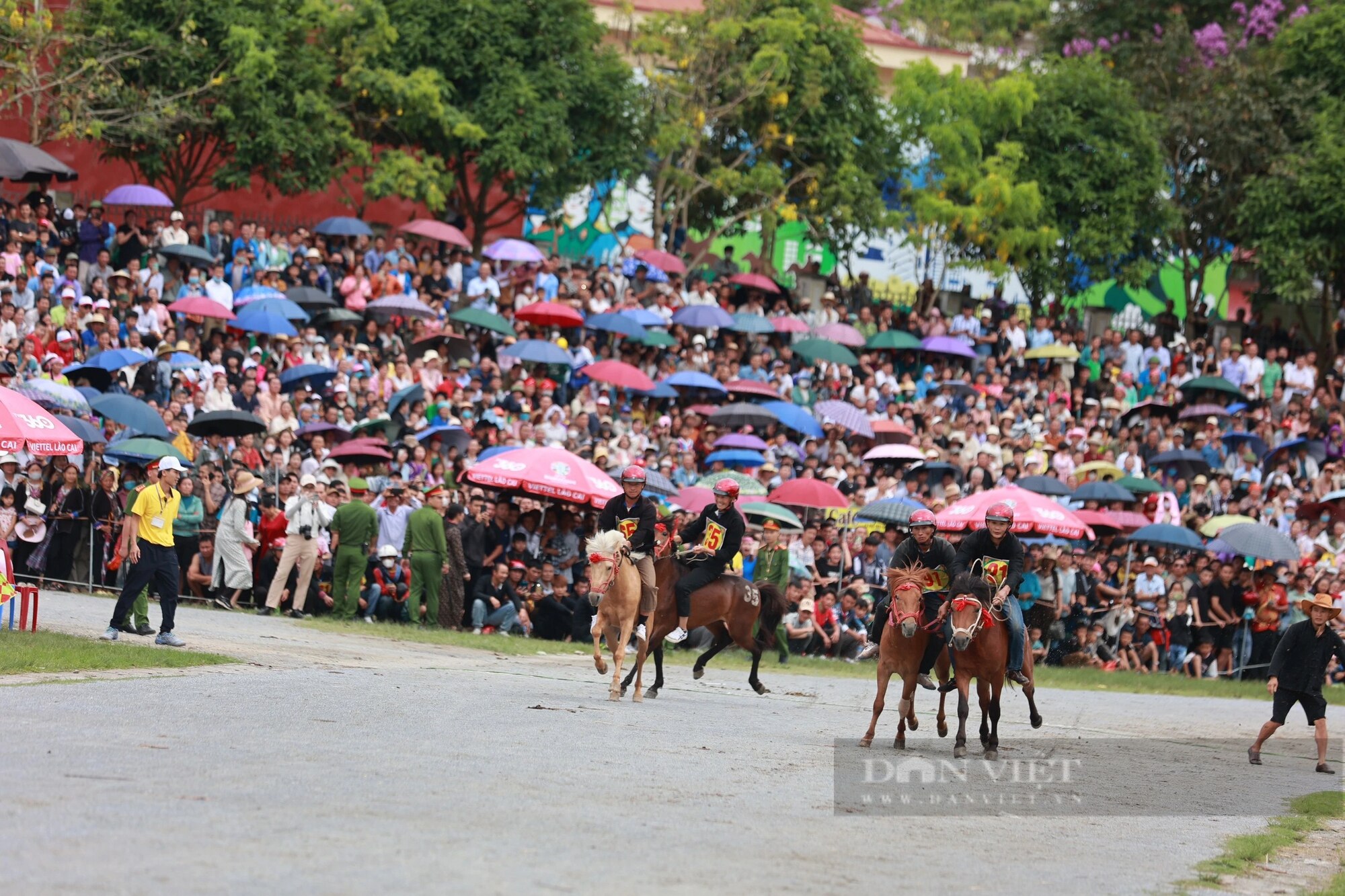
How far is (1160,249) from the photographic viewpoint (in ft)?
153

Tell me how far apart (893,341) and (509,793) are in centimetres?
2799

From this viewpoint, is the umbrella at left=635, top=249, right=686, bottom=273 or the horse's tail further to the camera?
the umbrella at left=635, top=249, right=686, bottom=273

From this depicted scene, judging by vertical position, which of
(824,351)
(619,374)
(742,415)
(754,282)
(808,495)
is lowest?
(808,495)

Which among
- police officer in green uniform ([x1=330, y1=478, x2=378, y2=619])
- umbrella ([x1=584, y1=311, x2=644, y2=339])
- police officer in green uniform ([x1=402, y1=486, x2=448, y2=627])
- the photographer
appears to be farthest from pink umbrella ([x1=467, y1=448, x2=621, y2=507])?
umbrella ([x1=584, y1=311, x2=644, y2=339])

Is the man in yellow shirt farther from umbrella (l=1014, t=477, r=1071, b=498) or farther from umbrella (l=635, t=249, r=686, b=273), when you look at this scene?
umbrella (l=635, t=249, r=686, b=273)

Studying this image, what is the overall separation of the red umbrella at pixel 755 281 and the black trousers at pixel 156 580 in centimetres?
2201

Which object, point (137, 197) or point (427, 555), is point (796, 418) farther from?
point (137, 197)

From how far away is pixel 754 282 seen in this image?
38.8 m

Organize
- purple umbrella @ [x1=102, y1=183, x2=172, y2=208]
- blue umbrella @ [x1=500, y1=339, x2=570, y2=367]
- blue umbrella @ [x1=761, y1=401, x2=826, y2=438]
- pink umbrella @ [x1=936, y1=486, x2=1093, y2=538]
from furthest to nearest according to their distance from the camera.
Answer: blue umbrella @ [x1=761, y1=401, x2=826, y2=438], blue umbrella @ [x1=500, y1=339, x2=570, y2=367], purple umbrella @ [x1=102, y1=183, x2=172, y2=208], pink umbrella @ [x1=936, y1=486, x2=1093, y2=538]

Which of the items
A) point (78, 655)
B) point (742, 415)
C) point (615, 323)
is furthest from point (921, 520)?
point (615, 323)

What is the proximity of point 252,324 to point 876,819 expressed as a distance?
19.9 metres

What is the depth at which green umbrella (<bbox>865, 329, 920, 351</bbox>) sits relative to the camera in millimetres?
38062

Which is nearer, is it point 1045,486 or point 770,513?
point 770,513

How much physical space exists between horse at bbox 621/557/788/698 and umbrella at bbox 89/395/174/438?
27.9 ft
